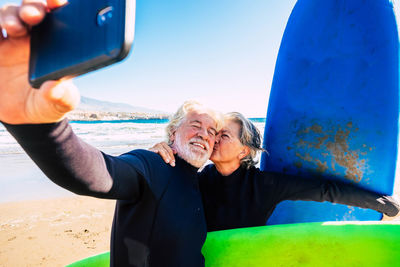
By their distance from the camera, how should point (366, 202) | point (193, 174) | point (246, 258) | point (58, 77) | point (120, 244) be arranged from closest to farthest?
point (58, 77) < point (120, 244) < point (193, 174) < point (246, 258) < point (366, 202)

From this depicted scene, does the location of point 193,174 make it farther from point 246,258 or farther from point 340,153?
point 340,153

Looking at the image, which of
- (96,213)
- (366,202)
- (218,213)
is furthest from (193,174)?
(96,213)

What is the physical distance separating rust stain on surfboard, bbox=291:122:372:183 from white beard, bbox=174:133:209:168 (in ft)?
3.37

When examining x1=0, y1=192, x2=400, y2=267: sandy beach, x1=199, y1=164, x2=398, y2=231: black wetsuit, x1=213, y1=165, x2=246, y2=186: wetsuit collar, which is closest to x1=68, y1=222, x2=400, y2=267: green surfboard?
x1=199, y1=164, x2=398, y2=231: black wetsuit

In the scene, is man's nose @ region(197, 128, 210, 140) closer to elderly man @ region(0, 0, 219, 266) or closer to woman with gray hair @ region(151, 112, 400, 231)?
elderly man @ region(0, 0, 219, 266)

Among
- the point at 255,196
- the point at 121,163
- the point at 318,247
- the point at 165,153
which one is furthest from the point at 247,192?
the point at 121,163

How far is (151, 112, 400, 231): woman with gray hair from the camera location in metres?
1.61

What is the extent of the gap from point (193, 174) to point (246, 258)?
677mm

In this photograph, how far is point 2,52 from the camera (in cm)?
55

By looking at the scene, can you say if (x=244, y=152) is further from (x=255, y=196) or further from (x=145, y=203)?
(x=145, y=203)

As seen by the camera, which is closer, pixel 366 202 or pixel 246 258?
pixel 246 258

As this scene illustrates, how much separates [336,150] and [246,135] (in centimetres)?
76

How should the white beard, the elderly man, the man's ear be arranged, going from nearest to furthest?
the elderly man
the white beard
the man's ear

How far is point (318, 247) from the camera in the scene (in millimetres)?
1585
